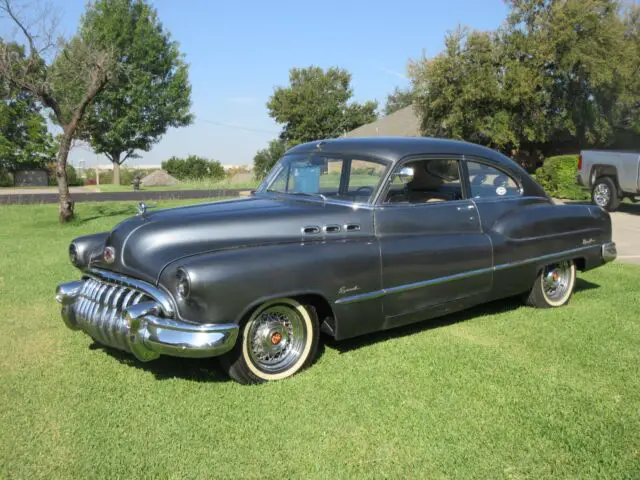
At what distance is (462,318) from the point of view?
5.75 metres

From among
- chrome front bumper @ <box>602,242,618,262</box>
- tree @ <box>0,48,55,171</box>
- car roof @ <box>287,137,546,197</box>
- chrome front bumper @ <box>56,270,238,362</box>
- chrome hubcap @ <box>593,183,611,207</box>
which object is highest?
tree @ <box>0,48,55,171</box>

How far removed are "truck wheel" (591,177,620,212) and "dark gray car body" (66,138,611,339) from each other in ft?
30.2

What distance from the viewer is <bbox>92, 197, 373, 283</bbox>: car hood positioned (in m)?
4.11

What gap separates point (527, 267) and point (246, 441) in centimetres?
327

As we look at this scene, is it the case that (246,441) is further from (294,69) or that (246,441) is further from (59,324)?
(294,69)

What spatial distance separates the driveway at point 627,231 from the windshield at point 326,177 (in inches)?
219

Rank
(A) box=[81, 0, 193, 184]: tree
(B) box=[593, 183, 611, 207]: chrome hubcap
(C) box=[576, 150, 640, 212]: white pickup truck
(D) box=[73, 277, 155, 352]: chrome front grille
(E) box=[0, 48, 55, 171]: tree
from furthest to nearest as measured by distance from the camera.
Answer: (E) box=[0, 48, 55, 171]: tree → (A) box=[81, 0, 193, 184]: tree → (B) box=[593, 183, 611, 207]: chrome hubcap → (C) box=[576, 150, 640, 212]: white pickup truck → (D) box=[73, 277, 155, 352]: chrome front grille

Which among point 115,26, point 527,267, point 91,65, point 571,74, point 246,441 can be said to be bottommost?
point 246,441

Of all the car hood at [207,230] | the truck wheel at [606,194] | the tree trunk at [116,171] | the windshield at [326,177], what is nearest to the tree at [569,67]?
the truck wheel at [606,194]

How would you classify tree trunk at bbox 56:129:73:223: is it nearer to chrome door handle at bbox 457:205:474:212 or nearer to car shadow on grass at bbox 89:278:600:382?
car shadow on grass at bbox 89:278:600:382

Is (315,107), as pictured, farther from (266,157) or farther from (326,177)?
(326,177)

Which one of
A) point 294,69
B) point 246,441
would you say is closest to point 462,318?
point 246,441

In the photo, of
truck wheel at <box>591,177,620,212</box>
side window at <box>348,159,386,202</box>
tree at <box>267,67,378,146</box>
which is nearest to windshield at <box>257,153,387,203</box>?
side window at <box>348,159,386,202</box>

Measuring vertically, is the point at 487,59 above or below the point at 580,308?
above
